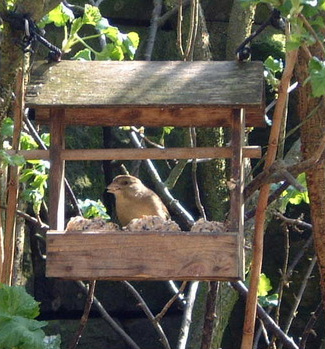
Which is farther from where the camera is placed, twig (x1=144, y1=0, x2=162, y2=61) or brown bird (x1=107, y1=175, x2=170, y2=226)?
twig (x1=144, y1=0, x2=162, y2=61)

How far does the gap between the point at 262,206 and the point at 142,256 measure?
0.54 m

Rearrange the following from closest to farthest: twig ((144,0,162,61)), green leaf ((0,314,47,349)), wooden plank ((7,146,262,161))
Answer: green leaf ((0,314,47,349)) < wooden plank ((7,146,262,161)) < twig ((144,0,162,61))

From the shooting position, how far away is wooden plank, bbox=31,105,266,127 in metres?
3.40

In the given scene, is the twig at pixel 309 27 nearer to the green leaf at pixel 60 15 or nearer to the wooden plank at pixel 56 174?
the wooden plank at pixel 56 174

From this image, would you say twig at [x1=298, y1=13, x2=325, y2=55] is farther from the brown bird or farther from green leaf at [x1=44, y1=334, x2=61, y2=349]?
green leaf at [x1=44, y1=334, x2=61, y2=349]

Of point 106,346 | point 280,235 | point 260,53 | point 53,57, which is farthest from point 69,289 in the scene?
point 53,57

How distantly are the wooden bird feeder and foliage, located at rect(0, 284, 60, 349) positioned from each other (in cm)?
19

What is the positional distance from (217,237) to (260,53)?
13.2 feet

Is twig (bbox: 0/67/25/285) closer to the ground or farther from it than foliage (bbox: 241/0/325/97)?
closer to the ground

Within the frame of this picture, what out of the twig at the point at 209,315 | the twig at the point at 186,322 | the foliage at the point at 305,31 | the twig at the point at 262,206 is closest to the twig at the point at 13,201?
the twig at the point at 262,206

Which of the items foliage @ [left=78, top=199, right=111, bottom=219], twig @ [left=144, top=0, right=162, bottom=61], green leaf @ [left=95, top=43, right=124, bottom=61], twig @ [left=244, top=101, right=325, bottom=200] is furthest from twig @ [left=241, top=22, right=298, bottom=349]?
twig @ [left=144, top=0, right=162, bottom=61]

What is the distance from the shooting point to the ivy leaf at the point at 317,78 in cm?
265

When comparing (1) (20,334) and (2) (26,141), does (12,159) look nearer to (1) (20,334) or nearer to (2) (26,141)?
(1) (20,334)

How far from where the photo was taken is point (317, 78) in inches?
105
